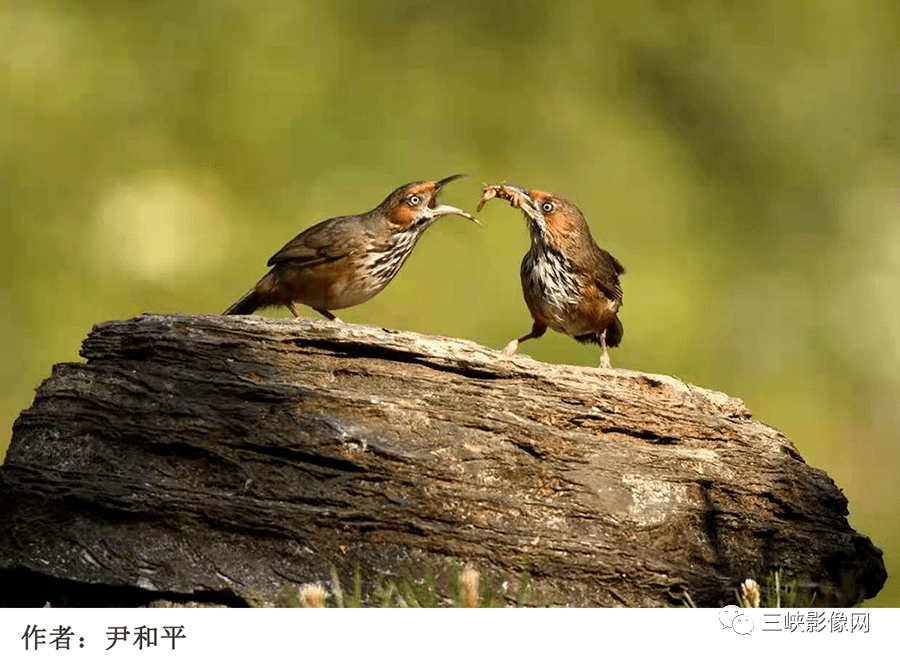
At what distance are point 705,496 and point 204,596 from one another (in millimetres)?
2100

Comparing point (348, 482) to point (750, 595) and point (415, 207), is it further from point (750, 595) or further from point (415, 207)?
point (415, 207)

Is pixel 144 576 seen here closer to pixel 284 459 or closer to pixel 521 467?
pixel 284 459

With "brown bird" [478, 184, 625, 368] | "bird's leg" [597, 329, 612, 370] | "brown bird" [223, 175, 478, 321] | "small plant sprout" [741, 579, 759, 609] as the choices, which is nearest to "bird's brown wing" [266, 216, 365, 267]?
"brown bird" [223, 175, 478, 321]

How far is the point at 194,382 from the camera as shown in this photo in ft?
18.1

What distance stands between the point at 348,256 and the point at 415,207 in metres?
0.44

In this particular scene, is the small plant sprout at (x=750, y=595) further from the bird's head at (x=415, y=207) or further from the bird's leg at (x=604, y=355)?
the bird's head at (x=415, y=207)

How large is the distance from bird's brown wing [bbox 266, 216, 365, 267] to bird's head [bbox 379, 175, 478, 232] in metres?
0.20

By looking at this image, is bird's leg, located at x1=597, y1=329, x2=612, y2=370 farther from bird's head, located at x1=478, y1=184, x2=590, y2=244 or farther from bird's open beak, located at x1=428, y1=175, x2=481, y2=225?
bird's open beak, located at x1=428, y1=175, x2=481, y2=225

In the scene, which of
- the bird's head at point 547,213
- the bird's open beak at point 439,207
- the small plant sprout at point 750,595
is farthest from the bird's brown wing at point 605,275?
the small plant sprout at point 750,595

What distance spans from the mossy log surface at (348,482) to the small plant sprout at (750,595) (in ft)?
1.04

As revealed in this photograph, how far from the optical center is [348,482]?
17.7 feet

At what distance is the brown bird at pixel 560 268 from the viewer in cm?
662

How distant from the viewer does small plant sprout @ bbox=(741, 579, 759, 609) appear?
16.9 feet

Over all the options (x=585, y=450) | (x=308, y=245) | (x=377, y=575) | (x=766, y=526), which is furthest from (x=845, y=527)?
(x=308, y=245)
